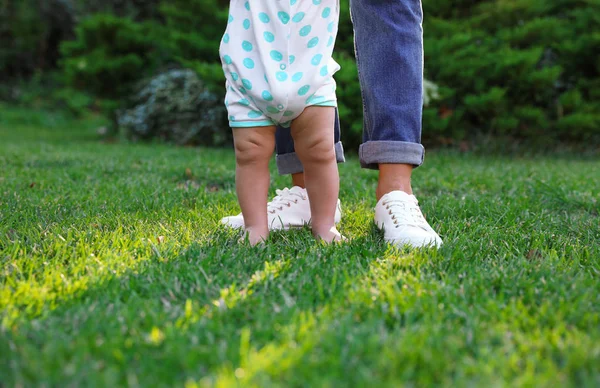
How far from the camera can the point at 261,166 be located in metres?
1.77

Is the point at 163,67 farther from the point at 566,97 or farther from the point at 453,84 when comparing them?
the point at 566,97

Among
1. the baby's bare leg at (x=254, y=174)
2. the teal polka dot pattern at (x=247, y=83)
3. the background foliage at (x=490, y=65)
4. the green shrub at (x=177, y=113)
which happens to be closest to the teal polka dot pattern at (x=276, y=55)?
the teal polka dot pattern at (x=247, y=83)

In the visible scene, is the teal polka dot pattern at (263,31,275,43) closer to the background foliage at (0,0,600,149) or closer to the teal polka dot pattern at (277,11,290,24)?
the teal polka dot pattern at (277,11,290,24)

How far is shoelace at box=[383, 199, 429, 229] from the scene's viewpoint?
5.92ft

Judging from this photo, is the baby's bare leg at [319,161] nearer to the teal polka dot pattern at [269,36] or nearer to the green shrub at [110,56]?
the teal polka dot pattern at [269,36]

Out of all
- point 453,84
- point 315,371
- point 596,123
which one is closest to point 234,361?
point 315,371

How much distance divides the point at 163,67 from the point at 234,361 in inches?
261

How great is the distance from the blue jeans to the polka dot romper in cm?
35

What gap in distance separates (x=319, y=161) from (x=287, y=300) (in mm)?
644

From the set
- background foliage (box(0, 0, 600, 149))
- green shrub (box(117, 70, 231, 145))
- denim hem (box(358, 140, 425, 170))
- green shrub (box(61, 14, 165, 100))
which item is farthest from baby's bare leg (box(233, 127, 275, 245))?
green shrub (box(61, 14, 165, 100))

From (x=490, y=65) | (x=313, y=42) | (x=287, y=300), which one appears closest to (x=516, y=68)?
(x=490, y=65)

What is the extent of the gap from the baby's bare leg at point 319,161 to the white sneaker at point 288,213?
167mm

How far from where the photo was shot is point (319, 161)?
1772 millimetres

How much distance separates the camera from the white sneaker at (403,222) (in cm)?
172
